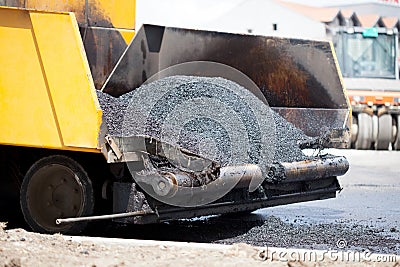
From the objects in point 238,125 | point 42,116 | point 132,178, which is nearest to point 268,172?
point 238,125

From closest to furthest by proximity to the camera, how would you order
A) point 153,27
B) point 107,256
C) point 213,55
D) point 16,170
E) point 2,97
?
point 107,256
point 2,97
point 16,170
point 153,27
point 213,55

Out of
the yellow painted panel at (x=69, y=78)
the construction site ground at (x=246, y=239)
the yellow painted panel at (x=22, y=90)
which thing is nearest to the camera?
the construction site ground at (x=246, y=239)

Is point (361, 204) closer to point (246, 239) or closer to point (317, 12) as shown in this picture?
point (246, 239)

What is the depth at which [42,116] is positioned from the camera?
545cm

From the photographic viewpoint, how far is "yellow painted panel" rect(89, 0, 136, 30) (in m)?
7.04

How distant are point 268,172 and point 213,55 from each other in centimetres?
148

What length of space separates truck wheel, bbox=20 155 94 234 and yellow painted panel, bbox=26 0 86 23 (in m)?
1.51

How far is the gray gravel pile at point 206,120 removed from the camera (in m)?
5.63

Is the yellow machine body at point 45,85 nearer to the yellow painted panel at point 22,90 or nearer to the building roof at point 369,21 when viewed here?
the yellow painted panel at point 22,90

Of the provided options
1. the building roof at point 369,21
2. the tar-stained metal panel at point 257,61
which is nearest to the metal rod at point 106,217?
the tar-stained metal panel at point 257,61

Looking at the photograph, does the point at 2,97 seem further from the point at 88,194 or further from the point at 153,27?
the point at 153,27

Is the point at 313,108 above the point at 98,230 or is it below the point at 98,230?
above

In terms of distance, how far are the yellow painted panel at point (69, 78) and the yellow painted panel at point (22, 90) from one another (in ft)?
0.27

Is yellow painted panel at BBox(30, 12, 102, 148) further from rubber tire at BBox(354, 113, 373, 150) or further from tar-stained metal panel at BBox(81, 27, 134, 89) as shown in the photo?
rubber tire at BBox(354, 113, 373, 150)
